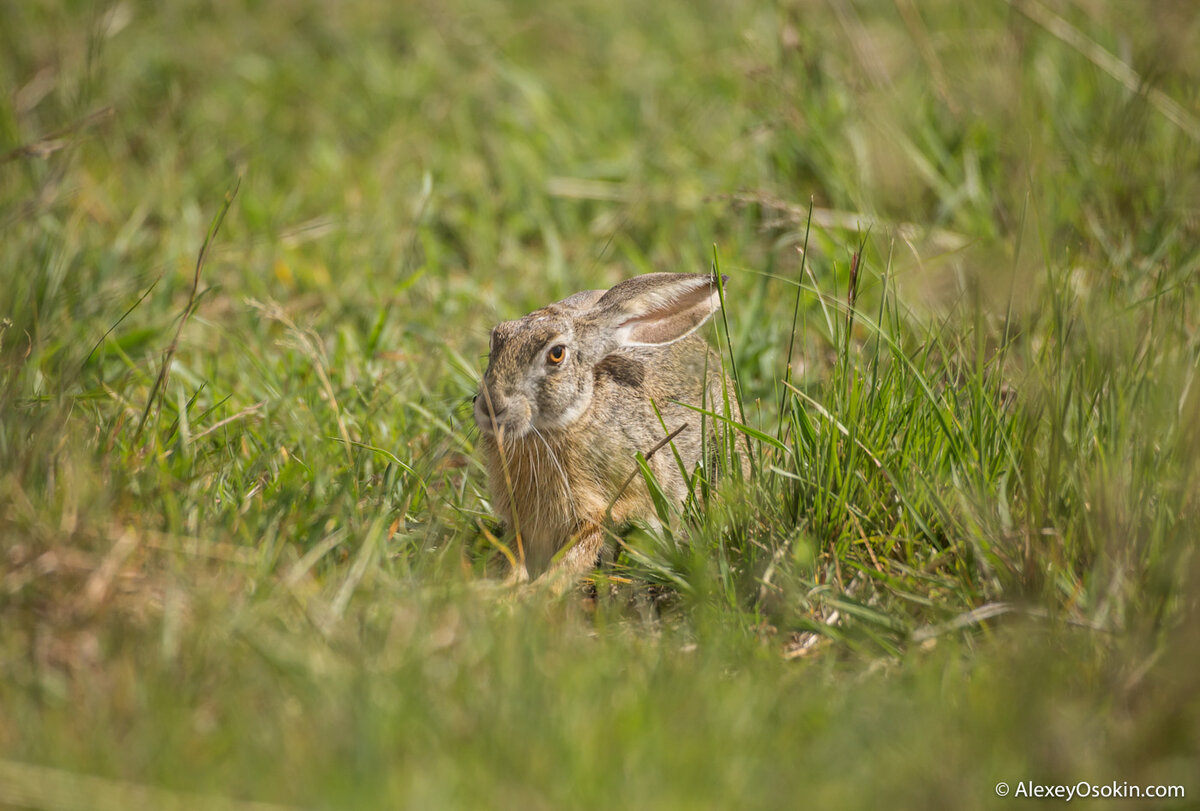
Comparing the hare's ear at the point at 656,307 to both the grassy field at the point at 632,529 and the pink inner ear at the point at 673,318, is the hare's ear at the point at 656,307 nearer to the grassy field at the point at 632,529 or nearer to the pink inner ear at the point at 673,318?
the pink inner ear at the point at 673,318

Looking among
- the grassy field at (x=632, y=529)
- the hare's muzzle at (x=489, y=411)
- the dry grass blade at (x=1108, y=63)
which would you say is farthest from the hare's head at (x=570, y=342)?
the dry grass blade at (x=1108, y=63)

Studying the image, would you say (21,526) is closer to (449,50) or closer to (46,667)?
(46,667)

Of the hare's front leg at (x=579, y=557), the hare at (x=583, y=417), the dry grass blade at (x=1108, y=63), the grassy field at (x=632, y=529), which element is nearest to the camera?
the grassy field at (x=632, y=529)

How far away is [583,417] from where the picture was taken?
3.83m

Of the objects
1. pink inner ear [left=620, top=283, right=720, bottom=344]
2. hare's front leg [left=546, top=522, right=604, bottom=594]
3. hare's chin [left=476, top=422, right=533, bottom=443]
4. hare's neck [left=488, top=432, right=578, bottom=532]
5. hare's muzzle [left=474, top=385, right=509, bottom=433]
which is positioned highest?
pink inner ear [left=620, top=283, right=720, bottom=344]

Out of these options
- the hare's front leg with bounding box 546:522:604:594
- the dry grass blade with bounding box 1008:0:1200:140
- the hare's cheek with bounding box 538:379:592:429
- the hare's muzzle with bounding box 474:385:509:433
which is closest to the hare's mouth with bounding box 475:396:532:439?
the hare's muzzle with bounding box 474:385:509:433

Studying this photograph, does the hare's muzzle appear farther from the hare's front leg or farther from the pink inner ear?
the pink inner ear

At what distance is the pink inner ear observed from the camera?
3752 millimetres

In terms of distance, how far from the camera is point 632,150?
5812 millimetres

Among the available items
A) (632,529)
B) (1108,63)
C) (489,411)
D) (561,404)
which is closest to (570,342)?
(561,404)

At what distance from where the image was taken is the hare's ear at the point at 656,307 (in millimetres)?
3725

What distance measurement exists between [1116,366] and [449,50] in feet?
15.3

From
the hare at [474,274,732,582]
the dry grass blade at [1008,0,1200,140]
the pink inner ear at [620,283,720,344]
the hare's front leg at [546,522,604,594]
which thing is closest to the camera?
the hare's front leg at [546,522,604,594]

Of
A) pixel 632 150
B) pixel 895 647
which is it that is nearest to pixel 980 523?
pixel 895 647
